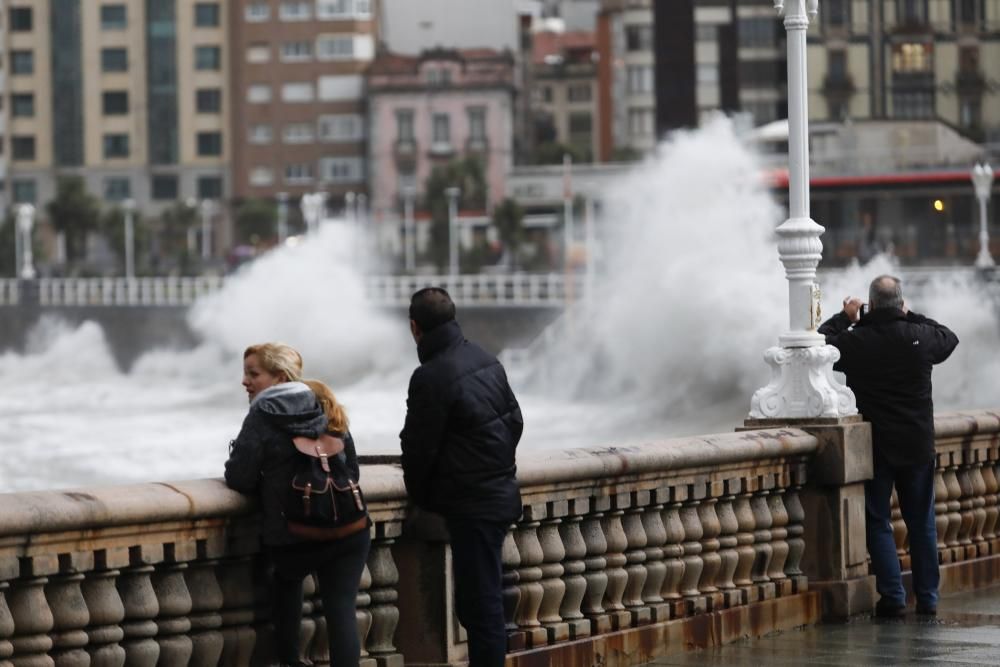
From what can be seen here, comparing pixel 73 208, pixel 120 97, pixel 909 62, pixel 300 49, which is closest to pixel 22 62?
pixel 120 97

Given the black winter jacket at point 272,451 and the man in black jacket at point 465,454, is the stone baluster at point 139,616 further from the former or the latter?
the man in black jacket at point 465,454

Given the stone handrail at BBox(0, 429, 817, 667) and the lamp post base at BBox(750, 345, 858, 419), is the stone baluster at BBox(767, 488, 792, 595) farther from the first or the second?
the lamp post base at BBox(750, 345, 858, 419)

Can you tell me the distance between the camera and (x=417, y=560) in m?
8.52

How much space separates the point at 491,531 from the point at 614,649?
149cm

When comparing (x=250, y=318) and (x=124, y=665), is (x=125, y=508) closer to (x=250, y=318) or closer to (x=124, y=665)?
(x=124, y=665)

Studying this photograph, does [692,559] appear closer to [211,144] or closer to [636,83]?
[211,144]

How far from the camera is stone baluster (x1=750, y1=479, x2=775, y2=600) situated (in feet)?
36.0

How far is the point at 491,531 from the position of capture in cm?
824

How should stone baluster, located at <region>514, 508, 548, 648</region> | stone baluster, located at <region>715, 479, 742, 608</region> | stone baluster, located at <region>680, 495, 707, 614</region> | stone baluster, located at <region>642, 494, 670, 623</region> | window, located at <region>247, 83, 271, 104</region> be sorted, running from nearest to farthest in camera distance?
stone baluster, located at <region>514, 508, 548, 648</region>, stone baluster, located at <region>642, 494, 670, 623</region>, stone baluster, located at <region>680, 495, 707, 614</region>, stone baluster, located at <region>715, 479, 742, 608</region>, window, located at <region>247, 83, 271, 104</region>

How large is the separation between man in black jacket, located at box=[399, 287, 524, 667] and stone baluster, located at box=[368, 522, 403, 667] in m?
0.25

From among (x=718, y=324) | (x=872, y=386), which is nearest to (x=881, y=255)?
(x=718, y=324)

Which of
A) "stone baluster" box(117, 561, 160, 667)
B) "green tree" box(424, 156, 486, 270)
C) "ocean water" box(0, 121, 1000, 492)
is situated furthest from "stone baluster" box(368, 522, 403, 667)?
"green tree" box(424, 156, 486, 270)

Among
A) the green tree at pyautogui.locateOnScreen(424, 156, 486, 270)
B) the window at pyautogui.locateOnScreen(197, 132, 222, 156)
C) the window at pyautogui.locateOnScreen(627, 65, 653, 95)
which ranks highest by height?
the window at pyautogui.locateOnScreen(627, 65, 653, 95)

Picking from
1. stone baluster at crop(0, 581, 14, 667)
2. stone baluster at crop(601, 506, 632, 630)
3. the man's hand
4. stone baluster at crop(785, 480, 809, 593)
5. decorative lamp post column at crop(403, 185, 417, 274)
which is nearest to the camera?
stone baluster at crop(0, 581, 14, 667)
